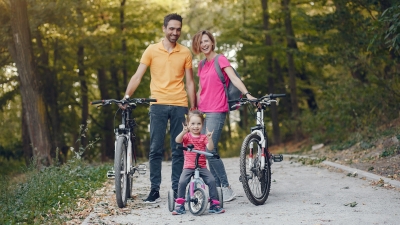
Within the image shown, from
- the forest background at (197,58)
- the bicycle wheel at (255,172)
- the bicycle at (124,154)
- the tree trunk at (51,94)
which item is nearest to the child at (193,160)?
the bicycle wheel at (255,172)

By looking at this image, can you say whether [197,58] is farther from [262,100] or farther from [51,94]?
[262,100]

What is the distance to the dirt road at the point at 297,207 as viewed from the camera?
7445mm

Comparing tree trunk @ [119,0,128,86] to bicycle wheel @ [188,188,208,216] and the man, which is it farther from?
bicycle wheel @ [188,188,208,216]

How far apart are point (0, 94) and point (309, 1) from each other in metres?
13.0

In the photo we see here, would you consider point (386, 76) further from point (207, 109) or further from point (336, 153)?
point (207, 109)

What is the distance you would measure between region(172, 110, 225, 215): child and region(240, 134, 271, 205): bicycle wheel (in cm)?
50

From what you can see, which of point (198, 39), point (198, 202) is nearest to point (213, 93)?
point (198, 39)

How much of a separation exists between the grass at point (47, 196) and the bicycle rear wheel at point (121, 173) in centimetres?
67

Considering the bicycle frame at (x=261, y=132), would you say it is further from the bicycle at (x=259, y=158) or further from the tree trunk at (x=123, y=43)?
the tree trunk at (x=123, y=43)

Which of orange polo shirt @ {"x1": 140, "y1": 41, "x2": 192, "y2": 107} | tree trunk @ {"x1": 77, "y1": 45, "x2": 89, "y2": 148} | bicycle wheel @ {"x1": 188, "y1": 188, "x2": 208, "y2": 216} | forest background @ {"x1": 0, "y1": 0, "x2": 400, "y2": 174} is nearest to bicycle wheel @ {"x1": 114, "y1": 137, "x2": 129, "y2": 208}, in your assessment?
orange polo shirt @ {"x1": 140, "y1": 41, "x2": 192, "y2": 107}

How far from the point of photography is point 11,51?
19391 mm

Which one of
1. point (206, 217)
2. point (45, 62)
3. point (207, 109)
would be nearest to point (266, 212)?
point (206, 217)

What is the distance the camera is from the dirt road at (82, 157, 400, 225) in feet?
24.4

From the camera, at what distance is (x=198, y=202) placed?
8.02m
